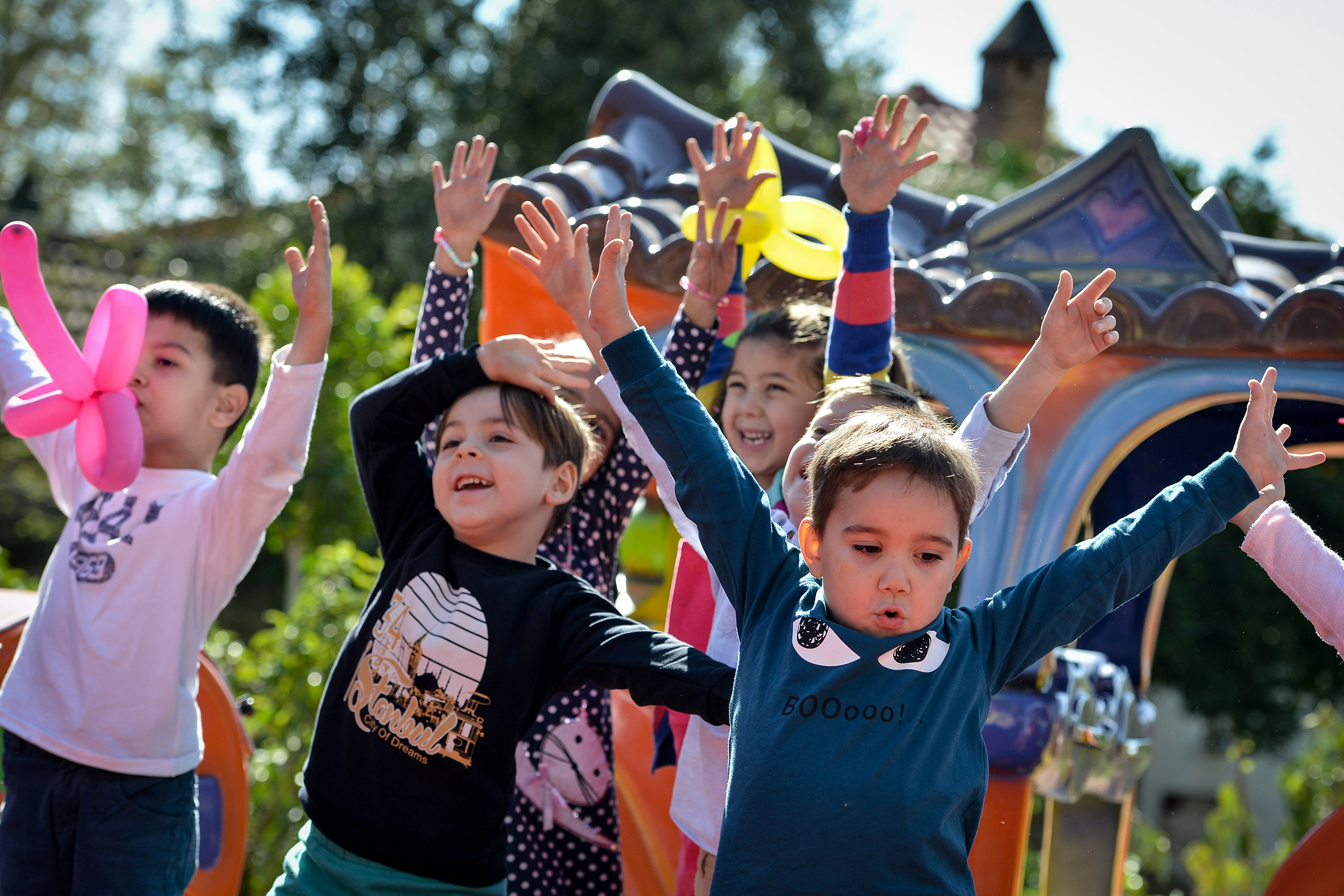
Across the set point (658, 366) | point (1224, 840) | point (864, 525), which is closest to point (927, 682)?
point (864, 525)

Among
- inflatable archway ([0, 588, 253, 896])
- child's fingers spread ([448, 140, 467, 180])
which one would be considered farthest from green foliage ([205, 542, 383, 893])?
child's fingers spread ([448, 140, 467, 180])

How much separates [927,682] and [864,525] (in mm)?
210

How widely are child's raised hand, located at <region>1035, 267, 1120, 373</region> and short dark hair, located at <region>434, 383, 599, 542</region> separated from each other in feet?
2.64

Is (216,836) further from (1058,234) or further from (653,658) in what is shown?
(1058,234)

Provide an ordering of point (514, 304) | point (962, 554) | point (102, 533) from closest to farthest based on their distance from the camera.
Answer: point (962, 554)
point (102, 533)
point (514, 304)

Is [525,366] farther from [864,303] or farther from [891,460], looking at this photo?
[891,460]

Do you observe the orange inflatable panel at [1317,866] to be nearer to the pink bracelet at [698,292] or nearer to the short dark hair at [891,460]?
the short dark hair at [891,460]

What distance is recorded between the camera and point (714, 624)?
202cm

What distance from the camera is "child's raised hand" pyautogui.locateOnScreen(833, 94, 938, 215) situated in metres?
2.00

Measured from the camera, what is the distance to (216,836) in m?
2.71

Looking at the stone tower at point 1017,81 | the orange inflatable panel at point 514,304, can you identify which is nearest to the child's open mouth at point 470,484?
the orange inflatable panel at point 514,304

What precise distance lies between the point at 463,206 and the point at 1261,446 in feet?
4.68

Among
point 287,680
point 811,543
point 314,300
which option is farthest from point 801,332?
point 287,680

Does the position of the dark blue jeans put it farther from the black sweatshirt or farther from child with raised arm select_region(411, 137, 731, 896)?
child with raised arm select_region(411, 137, 731, 896)
